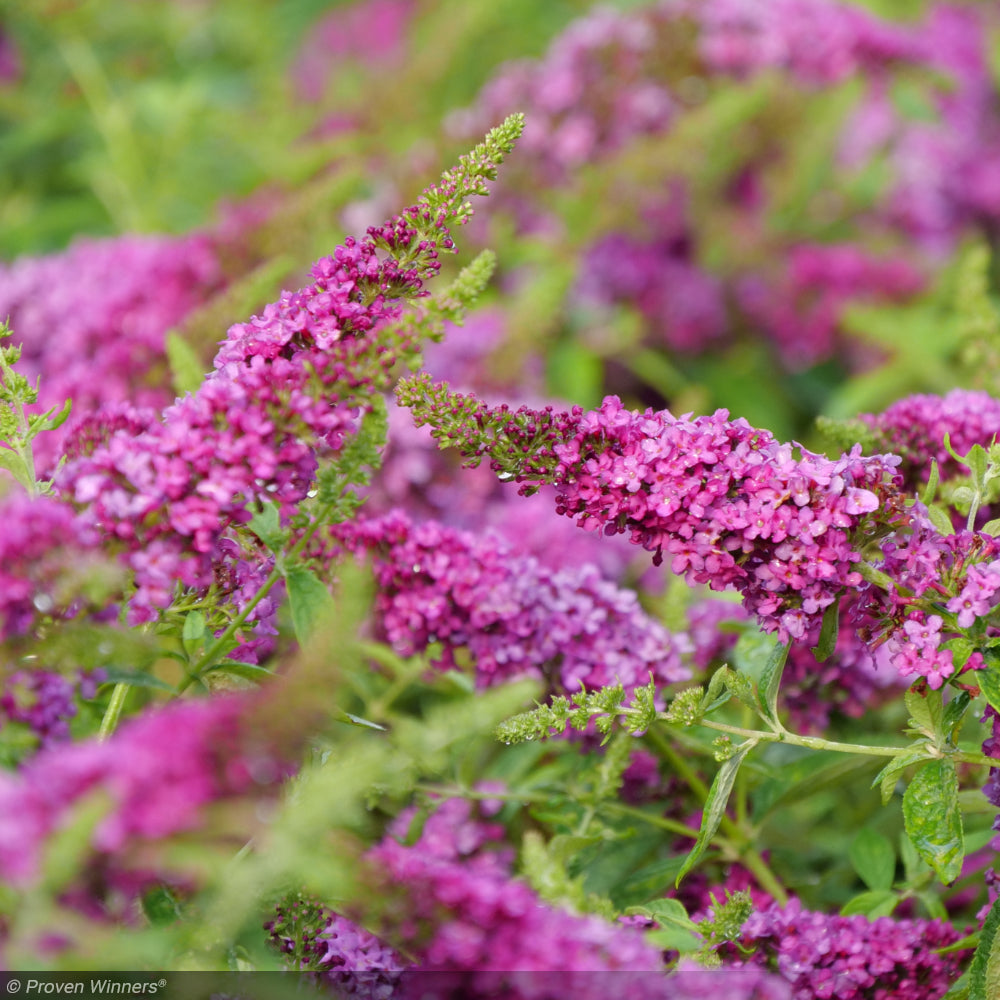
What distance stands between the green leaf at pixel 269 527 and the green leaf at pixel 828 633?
0.57 meters

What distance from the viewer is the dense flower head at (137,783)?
78 cm

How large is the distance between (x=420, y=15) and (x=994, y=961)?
3515mm

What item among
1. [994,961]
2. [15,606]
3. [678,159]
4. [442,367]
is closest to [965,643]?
[994,961]

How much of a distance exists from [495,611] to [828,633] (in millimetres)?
399

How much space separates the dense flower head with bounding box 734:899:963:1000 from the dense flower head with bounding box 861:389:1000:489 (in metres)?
0.56

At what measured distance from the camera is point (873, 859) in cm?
151

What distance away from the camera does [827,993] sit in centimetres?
122

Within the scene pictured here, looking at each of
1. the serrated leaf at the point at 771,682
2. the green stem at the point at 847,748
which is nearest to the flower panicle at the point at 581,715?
the green stem at the point at 847,748

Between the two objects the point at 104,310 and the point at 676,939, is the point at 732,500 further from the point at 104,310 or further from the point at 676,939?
the point at 104,310

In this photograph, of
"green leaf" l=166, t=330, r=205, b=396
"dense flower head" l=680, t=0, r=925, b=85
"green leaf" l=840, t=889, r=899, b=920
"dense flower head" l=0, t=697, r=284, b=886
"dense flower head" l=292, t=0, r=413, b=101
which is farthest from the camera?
"dense flower head" l=292, t=0, r=413, b=101

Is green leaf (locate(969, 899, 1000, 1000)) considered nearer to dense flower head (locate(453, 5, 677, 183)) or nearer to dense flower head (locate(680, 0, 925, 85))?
dense flower head (locate(453, 5, 677, 183))

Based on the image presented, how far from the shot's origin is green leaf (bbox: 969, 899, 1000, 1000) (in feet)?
3.74

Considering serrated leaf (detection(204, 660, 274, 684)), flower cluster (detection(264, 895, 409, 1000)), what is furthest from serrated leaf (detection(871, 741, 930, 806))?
serrated leaf (detection(204, 660, 274, 684))

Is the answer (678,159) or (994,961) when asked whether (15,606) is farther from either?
(678,159)
